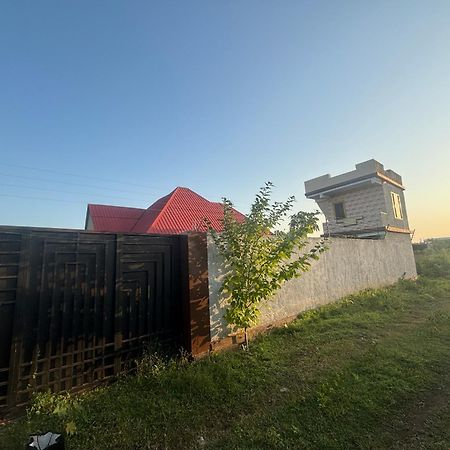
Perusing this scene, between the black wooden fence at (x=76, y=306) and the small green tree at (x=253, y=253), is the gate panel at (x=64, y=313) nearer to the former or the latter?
the black wooden fence at (x=76, y=306)

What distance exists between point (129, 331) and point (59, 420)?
4.32 ft

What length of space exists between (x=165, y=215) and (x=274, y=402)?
448 inches

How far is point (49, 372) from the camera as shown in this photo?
336 centimetres

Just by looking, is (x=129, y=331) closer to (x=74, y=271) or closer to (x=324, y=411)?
(x=74, y=271)

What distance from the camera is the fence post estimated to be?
462 centimetres

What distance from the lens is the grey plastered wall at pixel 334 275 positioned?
5.19 m

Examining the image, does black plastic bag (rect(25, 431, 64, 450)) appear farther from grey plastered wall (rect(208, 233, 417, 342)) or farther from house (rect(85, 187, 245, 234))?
house (rect(85, 187, 245, 234))

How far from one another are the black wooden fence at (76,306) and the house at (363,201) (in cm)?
1229

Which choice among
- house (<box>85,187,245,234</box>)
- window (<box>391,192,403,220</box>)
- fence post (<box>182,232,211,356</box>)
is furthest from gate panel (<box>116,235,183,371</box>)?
window (<box>391,192,403,220</box>)

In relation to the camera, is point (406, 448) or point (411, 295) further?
point (411, 295)

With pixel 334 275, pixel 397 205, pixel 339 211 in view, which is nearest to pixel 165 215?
pixel 334 275

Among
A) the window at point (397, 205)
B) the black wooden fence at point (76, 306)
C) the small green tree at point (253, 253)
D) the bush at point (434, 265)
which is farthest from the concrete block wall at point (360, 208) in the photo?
the black wooden fence at point (76, 306)

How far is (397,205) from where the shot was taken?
15438 mm

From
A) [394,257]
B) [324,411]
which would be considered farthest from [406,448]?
[394,257]
